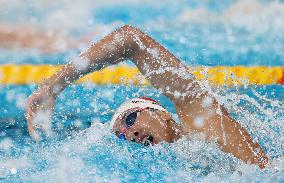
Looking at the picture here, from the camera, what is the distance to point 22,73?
14.9 feet

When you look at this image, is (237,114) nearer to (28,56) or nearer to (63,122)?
(63,122)

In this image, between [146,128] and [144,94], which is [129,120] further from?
[144,94]

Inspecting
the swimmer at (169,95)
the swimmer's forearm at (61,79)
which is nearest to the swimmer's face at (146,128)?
the swimmer at (169,95)

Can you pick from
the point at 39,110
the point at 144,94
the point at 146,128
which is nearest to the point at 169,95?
the point at 146,128

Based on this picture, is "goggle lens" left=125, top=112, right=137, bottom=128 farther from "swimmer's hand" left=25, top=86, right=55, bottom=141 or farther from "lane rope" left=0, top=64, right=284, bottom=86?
"lane rope" left=0, top=64, right=284, bottom=86

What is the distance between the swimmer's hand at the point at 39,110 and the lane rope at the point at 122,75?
2.58 meters

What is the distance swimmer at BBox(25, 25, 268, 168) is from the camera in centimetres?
192

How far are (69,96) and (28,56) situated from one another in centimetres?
149

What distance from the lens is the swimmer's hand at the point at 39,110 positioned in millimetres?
1662

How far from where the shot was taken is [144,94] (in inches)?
158

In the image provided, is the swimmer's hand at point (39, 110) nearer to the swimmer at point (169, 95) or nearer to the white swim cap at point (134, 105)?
the swimmer at point (169, 95)

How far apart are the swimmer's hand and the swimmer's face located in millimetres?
367

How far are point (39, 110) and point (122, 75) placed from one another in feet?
9.27

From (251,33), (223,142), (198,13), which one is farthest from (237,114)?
(198,13)
